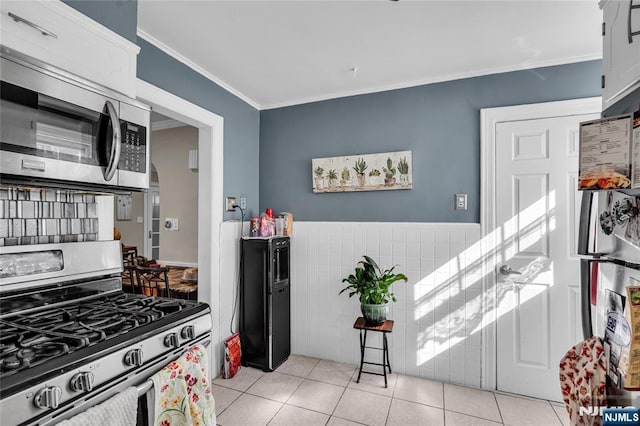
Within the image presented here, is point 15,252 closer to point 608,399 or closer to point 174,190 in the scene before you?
point 608,399

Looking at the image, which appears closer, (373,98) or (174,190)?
(373,98)

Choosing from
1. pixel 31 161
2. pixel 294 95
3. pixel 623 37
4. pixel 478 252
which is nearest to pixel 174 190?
pixel 294 95

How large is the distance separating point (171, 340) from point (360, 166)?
2087mm

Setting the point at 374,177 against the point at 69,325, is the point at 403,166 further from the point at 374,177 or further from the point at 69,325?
the point at 69,325

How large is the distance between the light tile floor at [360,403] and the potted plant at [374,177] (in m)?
1.66

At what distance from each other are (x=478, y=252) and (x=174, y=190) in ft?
11.6

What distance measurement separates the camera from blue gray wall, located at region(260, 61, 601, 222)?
7.95 ft

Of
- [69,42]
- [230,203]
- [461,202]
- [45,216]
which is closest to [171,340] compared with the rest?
[45,216]

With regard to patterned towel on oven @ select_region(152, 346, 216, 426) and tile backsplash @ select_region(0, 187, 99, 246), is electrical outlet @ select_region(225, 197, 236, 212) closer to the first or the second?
tile backsplash @ select_region(0, 187, 99, 246)

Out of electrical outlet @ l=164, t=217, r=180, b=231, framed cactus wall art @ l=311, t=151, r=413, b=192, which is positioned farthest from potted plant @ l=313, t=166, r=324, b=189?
electrical outlet @ l=164, t=217, r=180, b=231

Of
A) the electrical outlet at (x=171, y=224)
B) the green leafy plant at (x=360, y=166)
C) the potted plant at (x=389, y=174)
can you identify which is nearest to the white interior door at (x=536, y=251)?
the potted plant at (x=389, y=174)

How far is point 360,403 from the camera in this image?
2.22 m

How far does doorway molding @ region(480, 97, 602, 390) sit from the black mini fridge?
5.59 ft

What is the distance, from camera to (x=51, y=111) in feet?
3.90
